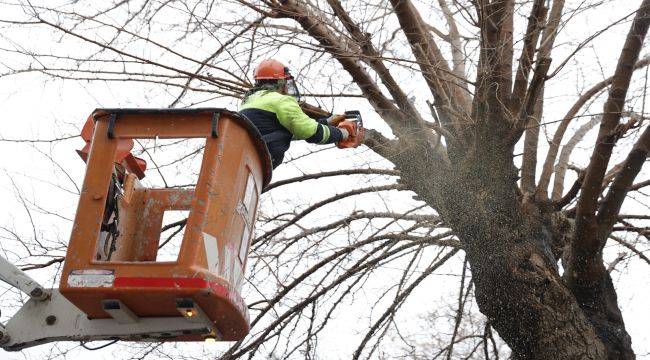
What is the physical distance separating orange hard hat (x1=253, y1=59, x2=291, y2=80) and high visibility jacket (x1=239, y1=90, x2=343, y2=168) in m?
0.33

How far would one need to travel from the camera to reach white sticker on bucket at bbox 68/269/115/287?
4.18 meters

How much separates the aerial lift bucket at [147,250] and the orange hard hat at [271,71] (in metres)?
1.20

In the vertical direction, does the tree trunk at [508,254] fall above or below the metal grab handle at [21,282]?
above

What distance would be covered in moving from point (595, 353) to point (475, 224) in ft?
3.90

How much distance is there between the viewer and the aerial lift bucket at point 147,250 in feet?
13.7

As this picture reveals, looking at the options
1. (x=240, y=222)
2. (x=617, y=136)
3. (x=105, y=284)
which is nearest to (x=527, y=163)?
(x=617, y=136)

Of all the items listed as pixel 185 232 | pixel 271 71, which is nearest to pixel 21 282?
pixel 185 232

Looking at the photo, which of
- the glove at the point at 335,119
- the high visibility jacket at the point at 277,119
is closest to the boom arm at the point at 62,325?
the high visibility jacket at the point at 277,119

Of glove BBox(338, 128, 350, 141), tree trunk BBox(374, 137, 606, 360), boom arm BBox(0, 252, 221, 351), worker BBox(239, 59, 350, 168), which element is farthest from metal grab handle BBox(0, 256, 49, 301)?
tree trunk BBox(374, 137, 606, 360)

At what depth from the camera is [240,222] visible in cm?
465

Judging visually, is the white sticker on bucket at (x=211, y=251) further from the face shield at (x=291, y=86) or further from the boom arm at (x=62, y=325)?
the face shield at (x=291, y=86)

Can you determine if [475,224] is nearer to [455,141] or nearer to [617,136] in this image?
[455,141]

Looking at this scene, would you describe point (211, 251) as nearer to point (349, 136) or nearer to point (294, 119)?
point (294, 119)

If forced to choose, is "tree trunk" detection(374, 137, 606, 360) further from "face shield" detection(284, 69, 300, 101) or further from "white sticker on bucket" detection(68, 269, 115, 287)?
"white sticker on bucket" detection(68, 269, 115, 287)
